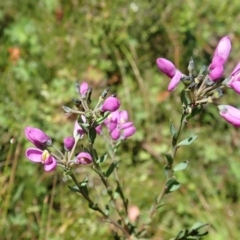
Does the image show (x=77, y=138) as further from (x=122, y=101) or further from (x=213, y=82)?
(x=122, y=101)

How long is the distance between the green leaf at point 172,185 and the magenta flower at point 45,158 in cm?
40

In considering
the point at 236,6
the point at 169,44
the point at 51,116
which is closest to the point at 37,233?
the point at 51,116

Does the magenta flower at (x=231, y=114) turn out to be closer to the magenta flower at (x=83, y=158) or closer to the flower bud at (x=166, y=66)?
the flower bud at (x=166, y=66)

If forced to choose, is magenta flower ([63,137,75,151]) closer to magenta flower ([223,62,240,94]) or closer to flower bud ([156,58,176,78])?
flower bud ([156,58,176,78])

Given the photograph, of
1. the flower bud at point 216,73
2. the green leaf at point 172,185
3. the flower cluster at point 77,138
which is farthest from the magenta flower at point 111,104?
the green leaf at point 172,185

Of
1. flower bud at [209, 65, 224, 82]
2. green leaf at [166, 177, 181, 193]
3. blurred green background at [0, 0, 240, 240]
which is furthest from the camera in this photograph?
blurred green background at [0, 0, 240, 240]

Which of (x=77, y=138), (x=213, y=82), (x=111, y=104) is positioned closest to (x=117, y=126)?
(x=77, y=138)

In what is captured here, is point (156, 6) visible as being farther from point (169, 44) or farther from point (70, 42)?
point (70, 42)

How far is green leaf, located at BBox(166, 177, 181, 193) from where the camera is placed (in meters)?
1.44

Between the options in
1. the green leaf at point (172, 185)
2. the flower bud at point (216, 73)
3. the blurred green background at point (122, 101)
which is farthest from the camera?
the blurred green background at point (122, 101)

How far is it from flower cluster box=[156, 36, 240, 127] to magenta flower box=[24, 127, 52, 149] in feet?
1.08

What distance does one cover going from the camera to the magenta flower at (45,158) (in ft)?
3.85

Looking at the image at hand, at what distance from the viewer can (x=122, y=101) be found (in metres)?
2.73

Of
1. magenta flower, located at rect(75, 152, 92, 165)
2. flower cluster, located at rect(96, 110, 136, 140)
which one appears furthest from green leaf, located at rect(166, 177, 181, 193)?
magenta flower, located at rect(75, 152, 92, 165)
